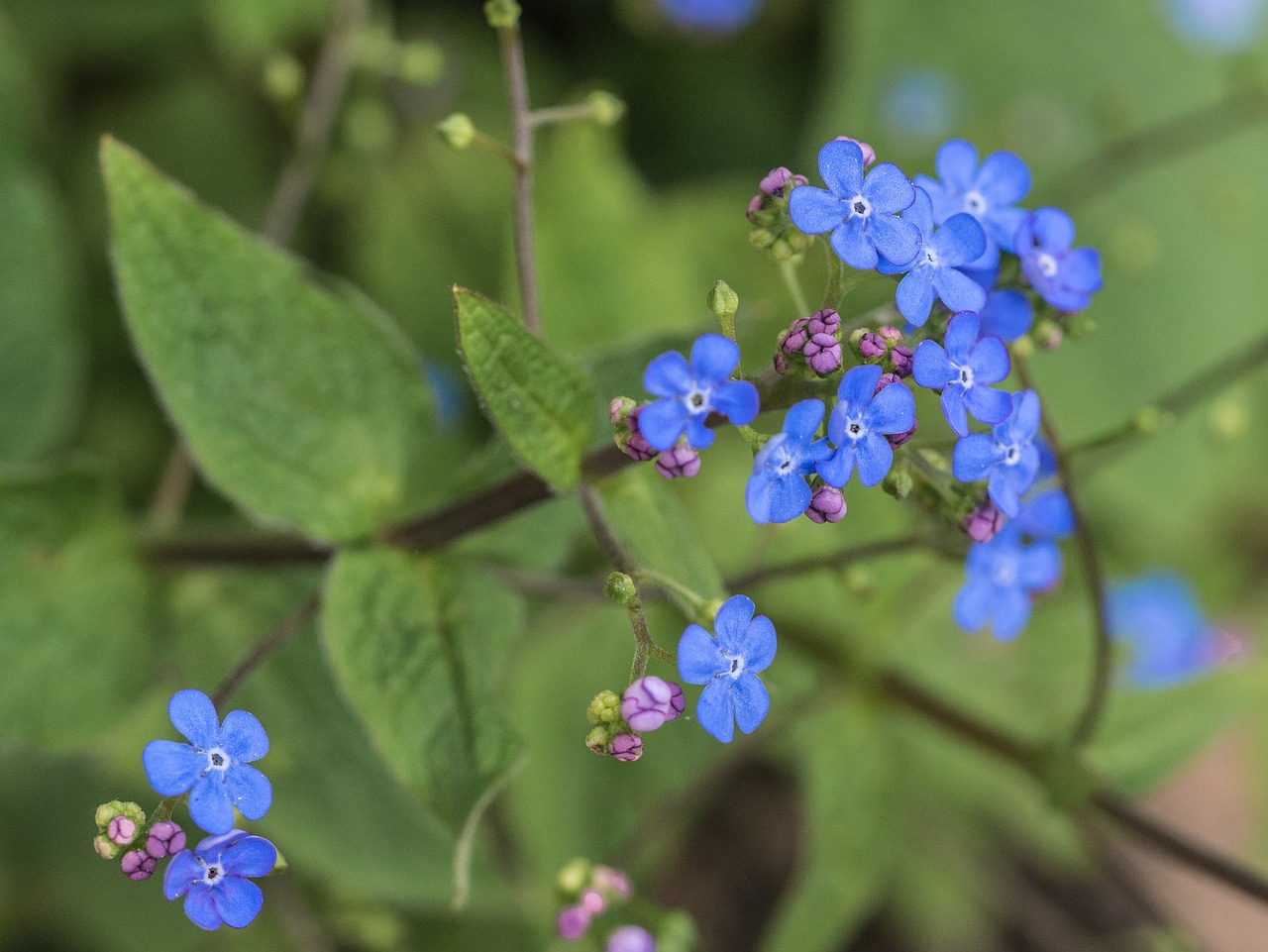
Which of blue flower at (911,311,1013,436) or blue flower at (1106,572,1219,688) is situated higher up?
blue flower at (911,311,1013,436)

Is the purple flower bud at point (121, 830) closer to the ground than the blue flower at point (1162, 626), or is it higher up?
closer to the ground

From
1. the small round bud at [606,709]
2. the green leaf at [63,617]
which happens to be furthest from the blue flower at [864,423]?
the green leaf at [63,617]

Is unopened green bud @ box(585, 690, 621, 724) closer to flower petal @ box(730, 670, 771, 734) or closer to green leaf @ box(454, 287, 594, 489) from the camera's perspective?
flower petal @ box(730, 670, 771, 734)

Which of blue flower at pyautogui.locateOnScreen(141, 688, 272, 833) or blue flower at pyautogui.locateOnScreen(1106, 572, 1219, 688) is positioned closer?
blue flower at pyautogui.locateOnScreen(141, 688, 272, 833)

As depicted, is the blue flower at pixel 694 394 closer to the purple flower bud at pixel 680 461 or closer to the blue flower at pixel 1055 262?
the purple flower bud at pixel 680 461

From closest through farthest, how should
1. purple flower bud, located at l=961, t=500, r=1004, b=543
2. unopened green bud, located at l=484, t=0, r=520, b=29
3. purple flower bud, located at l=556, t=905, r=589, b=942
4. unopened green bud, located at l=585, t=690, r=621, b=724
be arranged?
unopened green bud, located at l=585, t=690, r=621, b=724 → purple flower bud, located at l=961, t=500, r=1004, b=543 → unopened green bud, located at l=484, t=0, r=520, b=29 → purple flower bud, located at l=556, t=905, r=589, b=942

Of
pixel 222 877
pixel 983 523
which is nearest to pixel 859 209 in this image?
pixel 983 523

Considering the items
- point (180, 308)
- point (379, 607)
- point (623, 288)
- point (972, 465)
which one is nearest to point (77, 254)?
point (623, 288)

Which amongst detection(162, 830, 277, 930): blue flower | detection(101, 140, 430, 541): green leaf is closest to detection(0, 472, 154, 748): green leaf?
detection(101, 140, 430, 541): green leaf

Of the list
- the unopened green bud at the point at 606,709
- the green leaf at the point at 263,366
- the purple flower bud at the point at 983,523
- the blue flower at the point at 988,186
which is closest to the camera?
the unopened green bud at the point at 606,709
